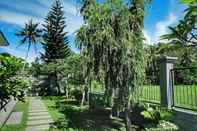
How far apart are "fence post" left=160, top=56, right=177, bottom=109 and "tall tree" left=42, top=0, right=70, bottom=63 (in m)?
19.0

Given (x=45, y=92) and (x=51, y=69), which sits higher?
(x=51, y=69)

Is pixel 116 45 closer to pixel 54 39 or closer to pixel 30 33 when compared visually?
pixel 54 39

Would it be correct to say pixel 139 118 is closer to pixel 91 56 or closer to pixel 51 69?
pixel 91 56

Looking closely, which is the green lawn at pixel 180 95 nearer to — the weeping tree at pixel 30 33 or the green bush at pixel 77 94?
the green bush at pixel 77 94

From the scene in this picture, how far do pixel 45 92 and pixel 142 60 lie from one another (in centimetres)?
1943

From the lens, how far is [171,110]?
6043mm

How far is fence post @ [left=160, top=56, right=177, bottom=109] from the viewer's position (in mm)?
6234

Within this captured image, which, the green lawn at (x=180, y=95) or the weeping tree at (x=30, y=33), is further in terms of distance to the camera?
the weeping tree at (x=30, y=33)

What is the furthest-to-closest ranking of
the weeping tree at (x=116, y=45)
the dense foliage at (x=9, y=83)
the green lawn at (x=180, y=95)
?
1. the green lawn at (x=180, y=95)
2. the weeping tree at (x=116, y=45)
3. the dense foliage at (x=9, y=83)

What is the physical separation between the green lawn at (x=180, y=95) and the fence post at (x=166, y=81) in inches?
7.9

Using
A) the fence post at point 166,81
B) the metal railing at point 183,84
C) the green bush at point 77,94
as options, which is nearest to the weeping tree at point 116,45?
the fence post at point 166,81

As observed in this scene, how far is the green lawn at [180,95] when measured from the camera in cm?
591

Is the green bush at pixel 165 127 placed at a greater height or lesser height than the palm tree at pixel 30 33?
lesser

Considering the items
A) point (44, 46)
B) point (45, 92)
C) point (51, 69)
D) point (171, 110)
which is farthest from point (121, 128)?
point (44, 46)
